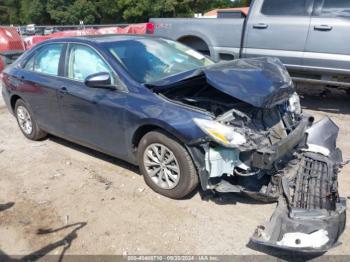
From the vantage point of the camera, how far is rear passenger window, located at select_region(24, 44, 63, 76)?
15.5 ft

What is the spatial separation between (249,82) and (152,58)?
Result: 1.27 meters

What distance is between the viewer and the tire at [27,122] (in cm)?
537

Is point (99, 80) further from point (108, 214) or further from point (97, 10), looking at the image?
point (97, 10)

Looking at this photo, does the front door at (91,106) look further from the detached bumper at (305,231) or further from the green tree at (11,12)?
the green tree at (11,12)

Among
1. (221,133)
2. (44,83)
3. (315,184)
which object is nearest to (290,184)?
(315,184)

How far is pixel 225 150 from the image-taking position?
320cm

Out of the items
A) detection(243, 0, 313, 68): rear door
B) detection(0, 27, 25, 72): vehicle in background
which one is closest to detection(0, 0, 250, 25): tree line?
detection(0, 27, 25, 72): vehicle in background

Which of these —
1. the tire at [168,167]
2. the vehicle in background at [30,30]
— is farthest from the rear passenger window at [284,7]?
the vehicle in background at [30,30]

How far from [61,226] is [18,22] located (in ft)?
283

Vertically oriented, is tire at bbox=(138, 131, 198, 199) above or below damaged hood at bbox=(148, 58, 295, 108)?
below

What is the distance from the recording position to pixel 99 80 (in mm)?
3754

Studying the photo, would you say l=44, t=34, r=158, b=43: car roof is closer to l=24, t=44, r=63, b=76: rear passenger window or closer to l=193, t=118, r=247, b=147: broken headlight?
l=24, t=44, r=63, b=76: rear passenger window

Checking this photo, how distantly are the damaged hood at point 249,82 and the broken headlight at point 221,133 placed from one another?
1.09 feet

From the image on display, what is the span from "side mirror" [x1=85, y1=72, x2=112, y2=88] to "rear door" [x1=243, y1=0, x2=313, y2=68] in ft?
12.6
